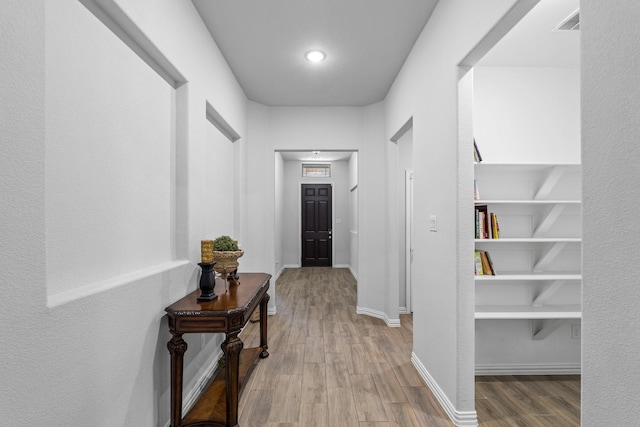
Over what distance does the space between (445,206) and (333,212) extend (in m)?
6.08

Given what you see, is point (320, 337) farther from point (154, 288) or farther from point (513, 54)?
point (513, 54)

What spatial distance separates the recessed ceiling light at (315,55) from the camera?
2988 millimetres

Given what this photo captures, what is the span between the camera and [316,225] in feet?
27.2

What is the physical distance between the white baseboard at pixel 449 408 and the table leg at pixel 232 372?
50.7 inches

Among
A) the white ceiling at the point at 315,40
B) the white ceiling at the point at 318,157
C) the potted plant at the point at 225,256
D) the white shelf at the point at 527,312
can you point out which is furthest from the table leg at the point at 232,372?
the white ceiling at the point at 318,157

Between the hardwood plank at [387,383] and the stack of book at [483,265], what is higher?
the stack of book at [483,265]

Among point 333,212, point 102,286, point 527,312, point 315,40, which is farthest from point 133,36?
point 333,212

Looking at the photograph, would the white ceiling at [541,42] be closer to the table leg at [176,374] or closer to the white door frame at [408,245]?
the white door frame at [408,245]

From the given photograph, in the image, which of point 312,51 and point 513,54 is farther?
point 312,51

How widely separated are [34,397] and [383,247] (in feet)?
11.6

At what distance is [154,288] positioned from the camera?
5.81 ft

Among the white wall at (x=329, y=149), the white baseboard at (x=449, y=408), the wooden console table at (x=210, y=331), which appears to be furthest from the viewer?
the white wall at (x=329, y=149)

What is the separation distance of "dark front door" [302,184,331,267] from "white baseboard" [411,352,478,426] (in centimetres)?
573

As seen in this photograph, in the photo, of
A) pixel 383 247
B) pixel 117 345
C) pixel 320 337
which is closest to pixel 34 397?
pixel 117 345
